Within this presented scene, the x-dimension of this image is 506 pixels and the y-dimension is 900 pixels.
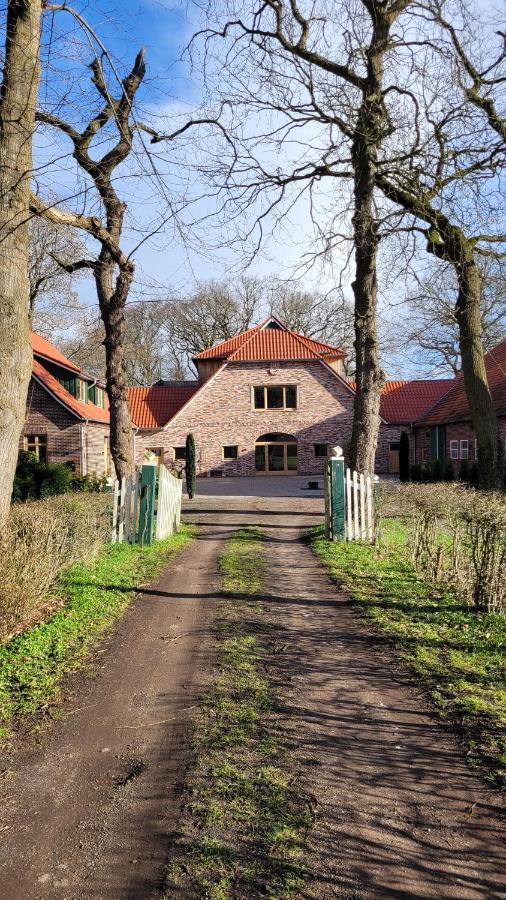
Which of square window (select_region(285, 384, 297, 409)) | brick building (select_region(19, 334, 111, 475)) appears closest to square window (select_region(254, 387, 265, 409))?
square window (select_region(285, 384, 297, 409))

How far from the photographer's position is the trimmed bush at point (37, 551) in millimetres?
5324

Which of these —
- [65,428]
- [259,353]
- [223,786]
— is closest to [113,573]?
[223,786]

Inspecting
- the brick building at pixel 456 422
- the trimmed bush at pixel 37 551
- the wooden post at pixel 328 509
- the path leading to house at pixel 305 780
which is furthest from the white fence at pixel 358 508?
the brick building at pixel 456 422

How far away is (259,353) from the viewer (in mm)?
34656

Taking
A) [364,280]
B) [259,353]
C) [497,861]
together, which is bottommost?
[497,861]

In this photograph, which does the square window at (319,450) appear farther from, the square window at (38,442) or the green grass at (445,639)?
the green grass at (445,639)

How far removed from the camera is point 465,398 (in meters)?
28.9

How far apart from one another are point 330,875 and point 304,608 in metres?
4.07

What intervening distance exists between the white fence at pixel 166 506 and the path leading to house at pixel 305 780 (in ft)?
19.2

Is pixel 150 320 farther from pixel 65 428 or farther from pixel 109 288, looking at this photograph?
pixel 109 288

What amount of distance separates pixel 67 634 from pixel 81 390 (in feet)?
82.3

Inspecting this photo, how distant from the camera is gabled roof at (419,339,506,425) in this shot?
2520 centimetres

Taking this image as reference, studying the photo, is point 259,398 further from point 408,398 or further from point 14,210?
point 14,210

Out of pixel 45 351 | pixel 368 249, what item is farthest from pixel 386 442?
pixel 368 249
